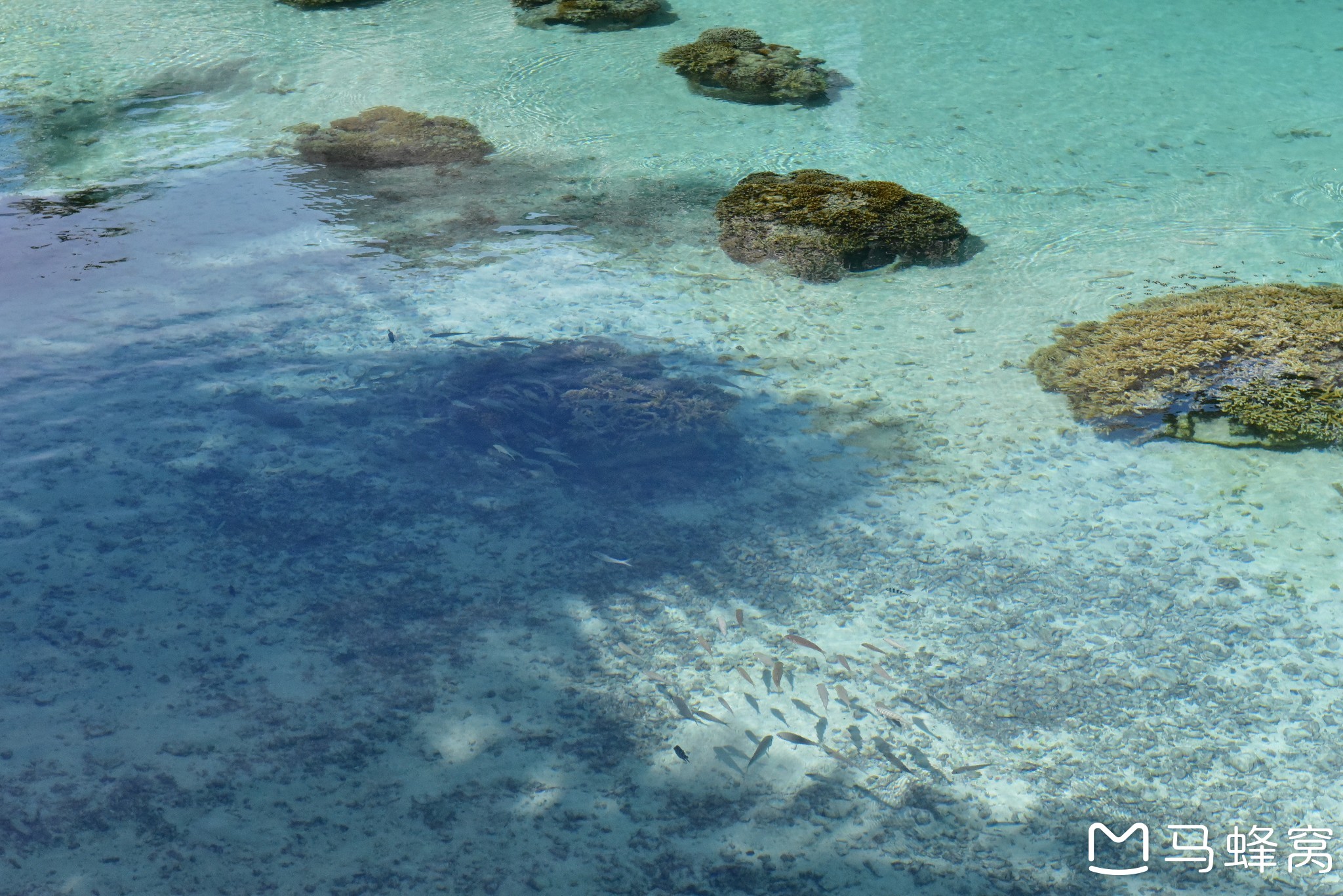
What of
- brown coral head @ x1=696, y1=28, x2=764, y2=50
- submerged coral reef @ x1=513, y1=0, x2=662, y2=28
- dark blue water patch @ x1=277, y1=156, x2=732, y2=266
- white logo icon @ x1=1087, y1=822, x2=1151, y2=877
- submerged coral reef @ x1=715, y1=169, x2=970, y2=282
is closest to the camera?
white logo icon @ x1=1087, y1=822, x2=1151, y2=877

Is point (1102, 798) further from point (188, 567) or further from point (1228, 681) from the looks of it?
point (188, 567)

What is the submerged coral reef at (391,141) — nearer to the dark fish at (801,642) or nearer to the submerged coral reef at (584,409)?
the submerged coral reef at (584,409)

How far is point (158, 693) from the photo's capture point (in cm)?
344

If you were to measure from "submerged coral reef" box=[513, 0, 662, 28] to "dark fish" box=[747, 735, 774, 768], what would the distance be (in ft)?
32.3

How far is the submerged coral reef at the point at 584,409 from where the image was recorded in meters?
4.77

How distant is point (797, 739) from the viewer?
339 centimetres

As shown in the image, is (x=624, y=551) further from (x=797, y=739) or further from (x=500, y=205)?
(x=500, y=205)

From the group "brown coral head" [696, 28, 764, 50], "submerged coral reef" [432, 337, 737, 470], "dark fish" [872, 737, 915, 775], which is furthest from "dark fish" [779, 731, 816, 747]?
"brown coral head" [696, 28, 764, 50]

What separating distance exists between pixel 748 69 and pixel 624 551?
7056 millimetres

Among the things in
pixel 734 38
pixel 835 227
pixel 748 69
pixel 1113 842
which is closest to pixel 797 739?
pixel 1113 842

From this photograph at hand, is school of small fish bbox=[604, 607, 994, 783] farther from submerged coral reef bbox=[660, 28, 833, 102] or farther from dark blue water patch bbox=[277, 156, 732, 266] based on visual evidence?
submerged coral reef bbox=[660, 28, 833, 102]

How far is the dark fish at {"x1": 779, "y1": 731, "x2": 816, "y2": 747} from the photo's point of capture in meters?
3.38

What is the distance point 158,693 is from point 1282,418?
17.3 ft

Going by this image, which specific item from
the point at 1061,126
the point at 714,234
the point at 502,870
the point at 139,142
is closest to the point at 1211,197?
the point at 1061,126
